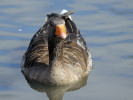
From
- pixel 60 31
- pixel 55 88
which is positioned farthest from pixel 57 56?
pixel 60 31

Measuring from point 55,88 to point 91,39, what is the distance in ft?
10.2

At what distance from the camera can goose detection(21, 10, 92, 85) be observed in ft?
39.7

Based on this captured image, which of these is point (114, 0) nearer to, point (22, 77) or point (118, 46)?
point (118, 46)

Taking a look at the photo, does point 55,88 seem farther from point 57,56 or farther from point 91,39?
point 91,39

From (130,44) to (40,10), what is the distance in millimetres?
4053

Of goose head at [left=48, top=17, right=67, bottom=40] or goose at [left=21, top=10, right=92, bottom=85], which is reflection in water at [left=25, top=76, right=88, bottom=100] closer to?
goose at [left=21, top=10, right=92, bottom=85]

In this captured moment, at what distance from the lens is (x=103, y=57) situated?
1388cm

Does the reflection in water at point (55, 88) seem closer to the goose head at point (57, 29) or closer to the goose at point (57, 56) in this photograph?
the goose at point (57, 56)

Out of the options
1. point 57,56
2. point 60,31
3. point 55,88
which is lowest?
point 55,88

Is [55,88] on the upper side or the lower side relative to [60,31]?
lower

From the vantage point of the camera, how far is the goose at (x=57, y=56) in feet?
39.7

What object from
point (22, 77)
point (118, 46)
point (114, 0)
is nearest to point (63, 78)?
point (22, 77)

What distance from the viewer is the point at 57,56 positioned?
12.5 m

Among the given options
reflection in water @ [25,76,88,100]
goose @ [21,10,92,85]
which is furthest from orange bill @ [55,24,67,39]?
reflection in water @ [25,76,88,100]
